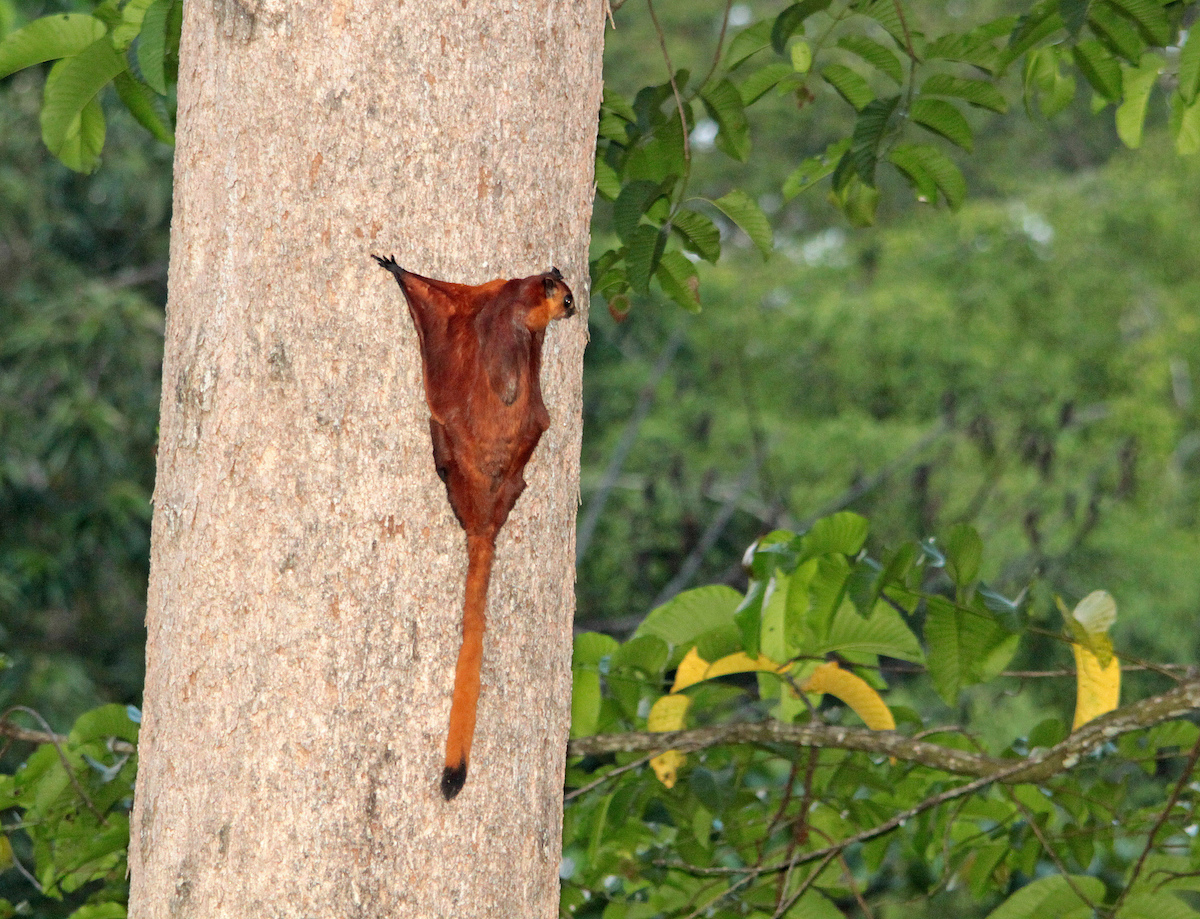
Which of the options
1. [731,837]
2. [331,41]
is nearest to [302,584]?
[331,41]

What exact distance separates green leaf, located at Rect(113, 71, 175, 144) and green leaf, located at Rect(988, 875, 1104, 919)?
4.51ft

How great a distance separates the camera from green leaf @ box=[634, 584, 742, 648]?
1.44 metres

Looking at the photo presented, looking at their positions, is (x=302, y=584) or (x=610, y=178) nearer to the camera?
(x=302, y=584)

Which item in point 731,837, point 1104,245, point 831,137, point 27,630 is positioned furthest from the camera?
point 831,137

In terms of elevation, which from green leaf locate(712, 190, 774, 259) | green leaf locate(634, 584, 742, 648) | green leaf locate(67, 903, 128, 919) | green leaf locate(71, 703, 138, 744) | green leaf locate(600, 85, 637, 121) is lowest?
green leaf locate(67, 903, 128, 919)

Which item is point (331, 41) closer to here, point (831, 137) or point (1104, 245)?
point (1104, 245)

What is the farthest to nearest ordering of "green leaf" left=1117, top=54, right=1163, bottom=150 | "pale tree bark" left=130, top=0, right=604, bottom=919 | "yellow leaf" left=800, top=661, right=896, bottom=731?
"green leaf" left=1117, top=54, right=1163, bottom=150, "yellow leaf" left=800, top=661, right=896, bottom=731, "pale tree bark" left=130, top=0, right=604, bottom=919

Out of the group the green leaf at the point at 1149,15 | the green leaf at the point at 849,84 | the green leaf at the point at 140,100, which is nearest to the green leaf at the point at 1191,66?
the green leaf at the point at 1149,15

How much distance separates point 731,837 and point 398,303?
108 centimetres

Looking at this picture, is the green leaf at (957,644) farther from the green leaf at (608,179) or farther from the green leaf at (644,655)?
the green leaf at (608,179)

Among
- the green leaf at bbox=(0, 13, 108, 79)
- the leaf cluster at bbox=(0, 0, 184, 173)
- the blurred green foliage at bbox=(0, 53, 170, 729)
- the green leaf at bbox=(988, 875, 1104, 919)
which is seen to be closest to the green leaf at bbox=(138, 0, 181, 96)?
the leaf cluster at bbox=(0, 0, 184, 173)

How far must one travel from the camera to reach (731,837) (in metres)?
1.63

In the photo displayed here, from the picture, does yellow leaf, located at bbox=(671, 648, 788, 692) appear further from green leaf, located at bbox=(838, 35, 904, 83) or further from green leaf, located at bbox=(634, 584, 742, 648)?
green leaf, located at bbox=(838, 35, 904, 83)

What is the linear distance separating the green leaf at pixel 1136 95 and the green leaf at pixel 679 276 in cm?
66
